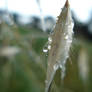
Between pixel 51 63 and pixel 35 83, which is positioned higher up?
pixel 51 63

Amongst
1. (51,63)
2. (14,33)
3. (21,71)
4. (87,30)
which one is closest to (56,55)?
(51,63)

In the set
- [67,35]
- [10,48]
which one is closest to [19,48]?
[10,48]

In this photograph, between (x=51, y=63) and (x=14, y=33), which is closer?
(x=51, y=63)

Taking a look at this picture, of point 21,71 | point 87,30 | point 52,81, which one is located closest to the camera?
point 52,81

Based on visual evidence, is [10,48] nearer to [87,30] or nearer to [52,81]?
[52,81]

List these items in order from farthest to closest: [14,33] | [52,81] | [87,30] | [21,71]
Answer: [87,30] < [21,71] < [14,33] < [52,81]

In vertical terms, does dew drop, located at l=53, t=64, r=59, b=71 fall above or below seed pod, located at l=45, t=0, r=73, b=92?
below

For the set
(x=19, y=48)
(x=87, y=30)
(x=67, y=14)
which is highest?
(x=67, y=14)

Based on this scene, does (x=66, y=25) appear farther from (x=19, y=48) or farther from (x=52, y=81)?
(x=19, y=48)

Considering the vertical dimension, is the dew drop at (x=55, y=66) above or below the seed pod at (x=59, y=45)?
below
